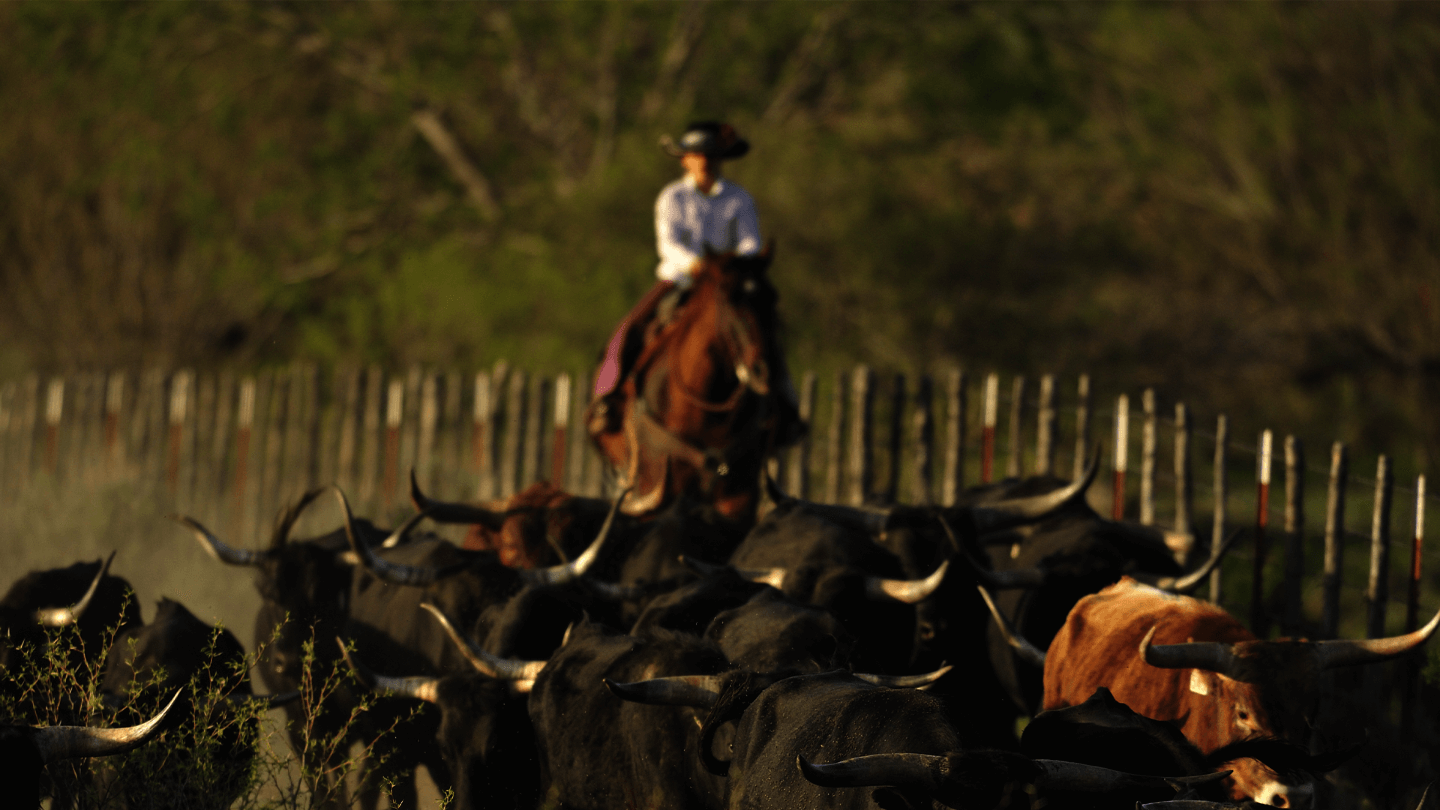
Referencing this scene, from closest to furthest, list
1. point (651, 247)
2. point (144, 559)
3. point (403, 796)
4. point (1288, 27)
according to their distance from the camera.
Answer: point (403, 796) < point (144, 559) < point (651, 247) < point (1288, 27)

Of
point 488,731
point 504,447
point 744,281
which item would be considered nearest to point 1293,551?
point 744,281

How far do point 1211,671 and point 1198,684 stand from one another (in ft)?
0.40

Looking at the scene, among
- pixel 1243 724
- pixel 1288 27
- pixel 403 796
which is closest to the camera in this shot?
pixel 1243 724

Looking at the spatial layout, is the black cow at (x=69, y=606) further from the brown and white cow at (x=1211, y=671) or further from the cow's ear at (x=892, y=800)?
the brown and white cow at (x=1211, y=671)

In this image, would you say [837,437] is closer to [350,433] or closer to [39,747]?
[350,433]

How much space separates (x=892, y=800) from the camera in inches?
126

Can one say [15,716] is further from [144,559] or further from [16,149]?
[16,149]

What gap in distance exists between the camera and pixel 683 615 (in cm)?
536

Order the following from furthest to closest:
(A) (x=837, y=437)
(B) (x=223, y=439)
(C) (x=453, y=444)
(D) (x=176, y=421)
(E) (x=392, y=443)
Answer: (D) (x=176, y=421)
(B) (x=223, y=439)
(E) (x=392, y=443)
(C) (x=453, y=444)
(A) (x=837, y=437)

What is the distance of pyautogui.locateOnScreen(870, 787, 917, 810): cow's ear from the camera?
320cm

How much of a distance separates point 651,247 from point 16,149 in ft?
34.9

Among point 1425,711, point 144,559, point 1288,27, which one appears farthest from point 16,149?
point 1425,711

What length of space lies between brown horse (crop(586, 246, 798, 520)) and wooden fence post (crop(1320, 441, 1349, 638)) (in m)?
3.14

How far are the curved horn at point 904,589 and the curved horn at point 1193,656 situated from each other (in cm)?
128
